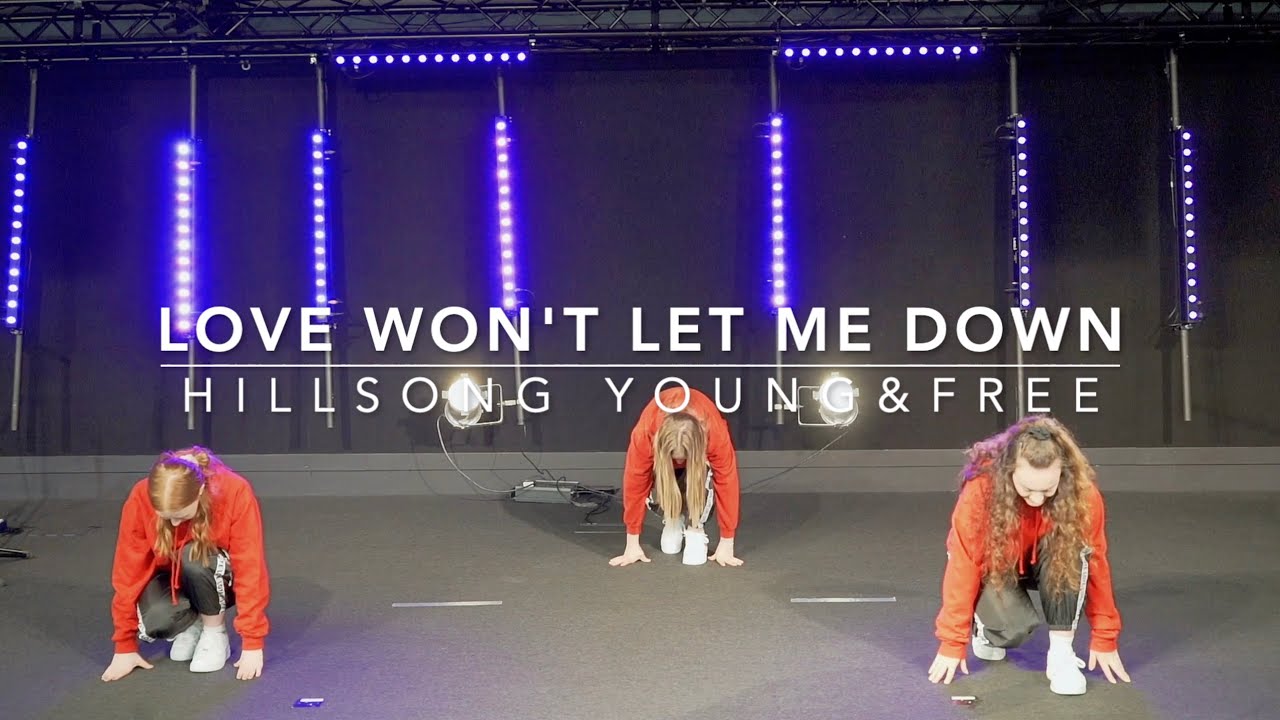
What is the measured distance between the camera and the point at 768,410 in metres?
6.25

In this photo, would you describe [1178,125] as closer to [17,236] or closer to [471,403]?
[471,403]

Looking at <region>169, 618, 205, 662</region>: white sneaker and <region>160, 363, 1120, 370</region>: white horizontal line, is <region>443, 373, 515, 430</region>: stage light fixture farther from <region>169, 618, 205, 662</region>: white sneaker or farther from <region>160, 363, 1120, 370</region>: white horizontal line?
<region>169, 618, 205, 662</region>: white sneaker

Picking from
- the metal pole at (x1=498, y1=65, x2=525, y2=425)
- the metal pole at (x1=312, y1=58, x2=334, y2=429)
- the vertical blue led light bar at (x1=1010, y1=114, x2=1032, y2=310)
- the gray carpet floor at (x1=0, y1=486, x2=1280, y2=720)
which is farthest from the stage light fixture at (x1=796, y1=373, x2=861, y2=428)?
the metal pole at (x1=312, y1=58, x2=334, y2=429)

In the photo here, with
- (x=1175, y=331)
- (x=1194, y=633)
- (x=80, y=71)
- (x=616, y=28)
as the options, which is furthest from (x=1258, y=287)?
(x=80, y=71)

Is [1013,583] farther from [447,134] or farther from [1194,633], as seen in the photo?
[447,134]

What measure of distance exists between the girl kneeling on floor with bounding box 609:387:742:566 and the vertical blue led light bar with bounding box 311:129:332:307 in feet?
9.08

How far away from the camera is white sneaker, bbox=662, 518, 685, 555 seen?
4.39 meters

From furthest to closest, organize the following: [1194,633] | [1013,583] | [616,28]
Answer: [616,28], [1194,633], [1013,583]

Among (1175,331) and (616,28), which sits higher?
(616,28)

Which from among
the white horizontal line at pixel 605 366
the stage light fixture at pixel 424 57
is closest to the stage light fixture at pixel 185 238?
the white horizontal line at pixel 605 366

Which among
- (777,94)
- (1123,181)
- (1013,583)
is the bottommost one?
(1013,583)

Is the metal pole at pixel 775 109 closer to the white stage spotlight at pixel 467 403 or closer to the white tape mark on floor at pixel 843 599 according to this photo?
the white stage spotlight at pixel 467 403

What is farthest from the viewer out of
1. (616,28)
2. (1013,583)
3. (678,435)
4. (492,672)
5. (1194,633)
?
(616,28)

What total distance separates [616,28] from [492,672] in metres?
4.20
